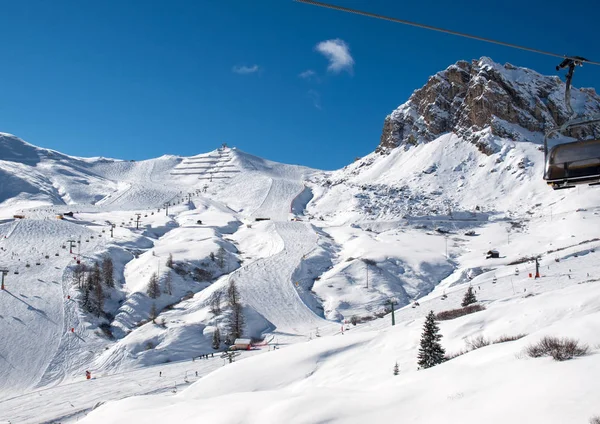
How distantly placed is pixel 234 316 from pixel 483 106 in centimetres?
12855

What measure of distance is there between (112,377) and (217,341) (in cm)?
1081

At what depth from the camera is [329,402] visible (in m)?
9.59

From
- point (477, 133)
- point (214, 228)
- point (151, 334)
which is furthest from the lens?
point (477, 133)

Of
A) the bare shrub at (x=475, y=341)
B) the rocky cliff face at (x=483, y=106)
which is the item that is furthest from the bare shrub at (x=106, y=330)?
the rocky cliff face at (x=483, y=106)

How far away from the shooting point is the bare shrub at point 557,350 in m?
9.91

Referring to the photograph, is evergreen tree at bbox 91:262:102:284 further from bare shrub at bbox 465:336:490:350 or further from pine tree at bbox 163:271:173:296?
bare shrub at bbox 465:336:490:350

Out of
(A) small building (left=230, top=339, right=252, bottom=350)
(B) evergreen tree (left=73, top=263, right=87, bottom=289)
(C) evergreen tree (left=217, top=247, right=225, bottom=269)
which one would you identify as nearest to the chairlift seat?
(A) small building (left=230, top=339, right=252, bottom=350)

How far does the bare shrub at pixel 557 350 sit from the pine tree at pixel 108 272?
179 ft

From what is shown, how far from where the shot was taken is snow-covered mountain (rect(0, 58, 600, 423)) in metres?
11.1

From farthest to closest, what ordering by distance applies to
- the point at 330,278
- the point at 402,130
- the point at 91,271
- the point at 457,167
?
the point at 402,130 < the point at 457,167 < the point at 330,278 < the point at 91,271

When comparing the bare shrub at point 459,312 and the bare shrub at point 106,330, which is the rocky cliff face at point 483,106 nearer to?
the bare shrub at point 459,312

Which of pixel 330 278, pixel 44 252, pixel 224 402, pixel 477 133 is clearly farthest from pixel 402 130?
pixel 224 402

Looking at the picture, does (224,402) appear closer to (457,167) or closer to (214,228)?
(214,228)

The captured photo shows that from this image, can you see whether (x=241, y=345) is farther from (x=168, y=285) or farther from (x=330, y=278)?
(x=330, y=278)
